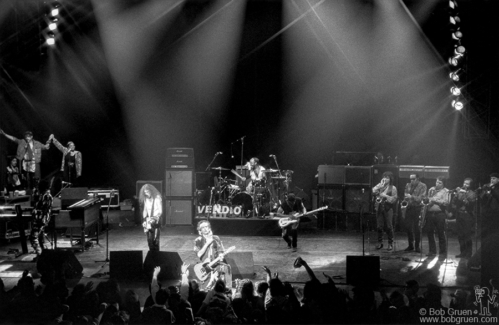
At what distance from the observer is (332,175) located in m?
16.6

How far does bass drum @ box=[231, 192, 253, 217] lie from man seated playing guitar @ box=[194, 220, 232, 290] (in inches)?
236

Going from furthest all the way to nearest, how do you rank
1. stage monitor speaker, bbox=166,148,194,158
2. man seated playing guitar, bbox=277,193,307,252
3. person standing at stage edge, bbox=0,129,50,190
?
person standing at stage edge, bbox=0,129,50,190
stage monitor speaker, bbox=166,148,194,158
man seated playing guitar, bbox=277,193,307,252

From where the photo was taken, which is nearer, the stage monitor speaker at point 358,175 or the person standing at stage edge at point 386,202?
the person standing at stage edge at point 386,202

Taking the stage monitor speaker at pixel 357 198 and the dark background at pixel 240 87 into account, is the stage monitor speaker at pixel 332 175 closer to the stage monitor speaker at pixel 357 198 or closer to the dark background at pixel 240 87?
the stage monitor speaker at pixel 357 198

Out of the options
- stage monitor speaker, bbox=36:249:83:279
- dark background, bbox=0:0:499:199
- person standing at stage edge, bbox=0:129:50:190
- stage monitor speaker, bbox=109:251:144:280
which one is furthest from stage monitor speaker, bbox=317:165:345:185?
person standing at stage edge, bbox=0:129:50:190

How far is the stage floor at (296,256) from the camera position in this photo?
34.3 feet

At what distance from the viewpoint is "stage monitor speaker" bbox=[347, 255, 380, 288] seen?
9.71m

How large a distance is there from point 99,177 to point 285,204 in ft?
29.4

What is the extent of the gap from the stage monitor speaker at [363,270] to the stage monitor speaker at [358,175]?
22.2ft

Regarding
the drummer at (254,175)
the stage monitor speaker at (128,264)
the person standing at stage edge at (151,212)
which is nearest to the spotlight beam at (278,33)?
the drummer at (254,175)

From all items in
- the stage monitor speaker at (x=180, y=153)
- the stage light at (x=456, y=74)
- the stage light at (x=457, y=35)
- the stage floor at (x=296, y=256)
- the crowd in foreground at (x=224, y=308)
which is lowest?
the stage floor at (x=296, y=256)

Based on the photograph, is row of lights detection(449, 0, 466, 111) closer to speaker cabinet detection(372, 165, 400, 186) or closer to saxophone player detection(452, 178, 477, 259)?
speaker cabinet detection(372, 165, 400, 186)

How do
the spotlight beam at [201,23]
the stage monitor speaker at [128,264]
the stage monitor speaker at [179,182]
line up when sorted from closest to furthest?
the stage monitor speaker at [128,264] < the stage monitor speaker at [179,182] < the spotlight beam at [201,23]

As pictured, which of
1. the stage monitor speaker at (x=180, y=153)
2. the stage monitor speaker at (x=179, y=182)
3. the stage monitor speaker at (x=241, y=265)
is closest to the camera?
the stage monitor speaker at (x=241, y=265)
